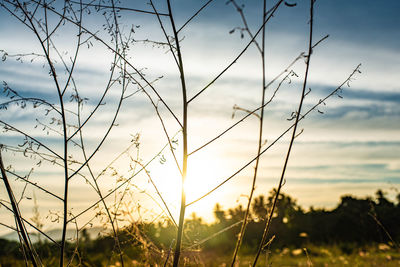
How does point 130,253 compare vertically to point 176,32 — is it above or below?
below

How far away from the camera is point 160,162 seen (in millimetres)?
1688

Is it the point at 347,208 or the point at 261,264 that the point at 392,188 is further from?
the point at 347,208

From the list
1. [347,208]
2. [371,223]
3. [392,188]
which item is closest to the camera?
[392,188]

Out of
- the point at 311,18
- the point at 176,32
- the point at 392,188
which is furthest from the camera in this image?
the point at 392,188

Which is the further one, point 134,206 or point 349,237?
point 349,237

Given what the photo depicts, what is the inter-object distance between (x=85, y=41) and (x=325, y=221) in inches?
692

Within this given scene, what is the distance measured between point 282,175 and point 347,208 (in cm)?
1830

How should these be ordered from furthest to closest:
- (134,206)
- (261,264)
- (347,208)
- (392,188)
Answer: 1. (347,208)
2. (261,264)
3. (392,188)
4. (134,206)

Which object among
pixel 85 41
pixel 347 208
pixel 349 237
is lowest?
pixel 349 237

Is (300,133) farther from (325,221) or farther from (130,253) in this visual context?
(325,221)

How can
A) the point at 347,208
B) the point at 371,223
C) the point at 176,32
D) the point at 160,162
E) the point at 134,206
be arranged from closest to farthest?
the point at 176,32
the point at 160,162
the point at 134,206
the point at 371,223
the point at 347,208

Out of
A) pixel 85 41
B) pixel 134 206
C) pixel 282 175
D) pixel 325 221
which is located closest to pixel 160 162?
pixel 134 206

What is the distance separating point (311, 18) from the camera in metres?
1.24

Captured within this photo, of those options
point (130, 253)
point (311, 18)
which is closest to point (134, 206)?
point (311, 18)
